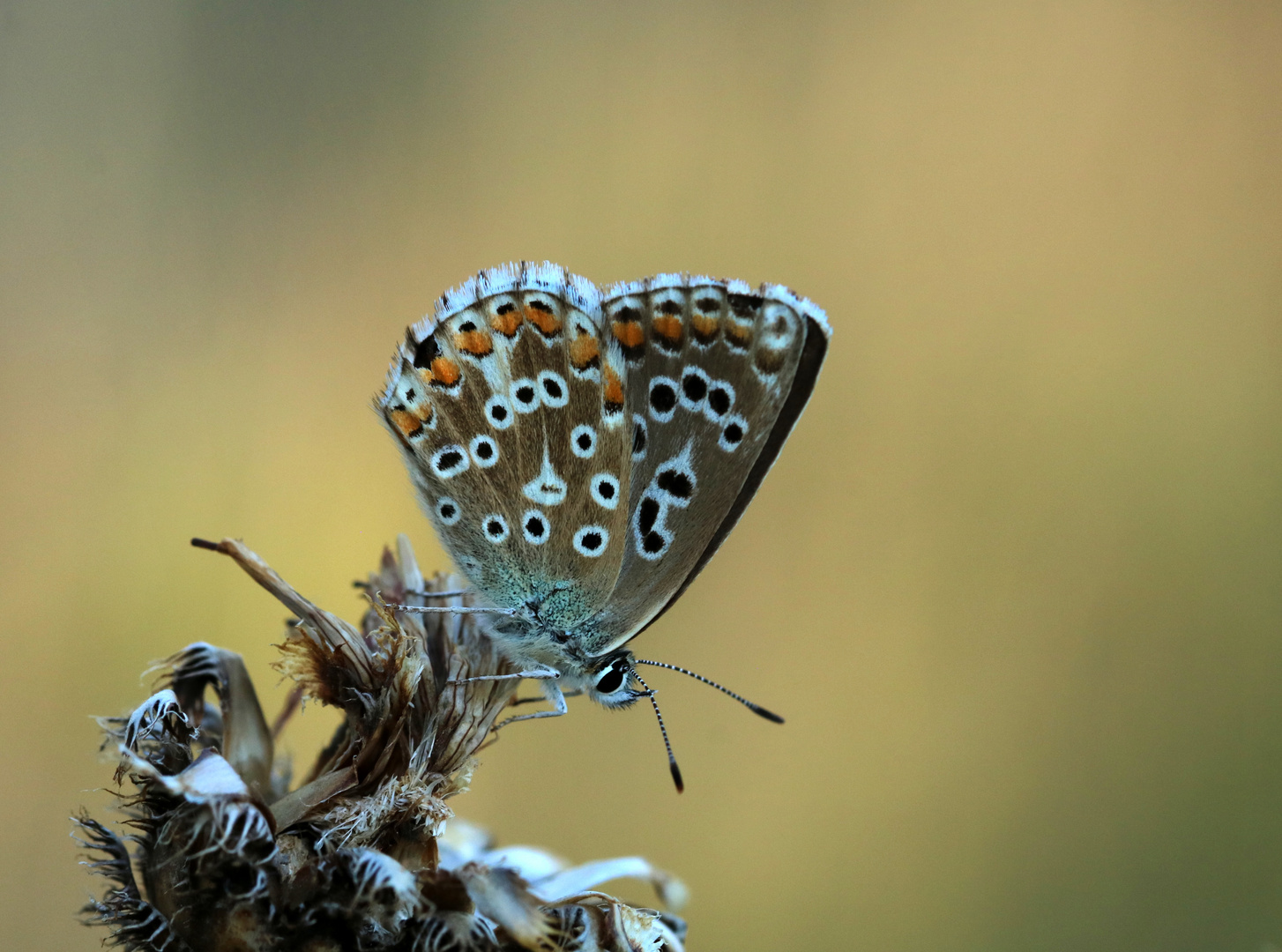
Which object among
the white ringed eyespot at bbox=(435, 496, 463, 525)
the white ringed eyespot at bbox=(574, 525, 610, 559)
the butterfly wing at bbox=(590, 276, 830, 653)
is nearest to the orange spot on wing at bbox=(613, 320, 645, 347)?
the butterfly wing at bbox=(590, 276, 830, 653)

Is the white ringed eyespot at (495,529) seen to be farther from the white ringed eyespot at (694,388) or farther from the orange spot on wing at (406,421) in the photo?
the white ringed eyespot at (694,388)

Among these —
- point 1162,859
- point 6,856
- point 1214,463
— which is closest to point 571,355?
point 6,856

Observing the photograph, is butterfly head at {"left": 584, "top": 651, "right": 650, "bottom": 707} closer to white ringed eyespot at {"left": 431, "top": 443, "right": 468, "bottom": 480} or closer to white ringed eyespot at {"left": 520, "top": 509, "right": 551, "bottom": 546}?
white ringed eyespot at {"left": 520, "top": 509, "right": 551, "bottom": 546}

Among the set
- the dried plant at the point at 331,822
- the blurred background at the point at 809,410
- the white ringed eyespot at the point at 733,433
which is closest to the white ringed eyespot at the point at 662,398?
the white ringed eyespot at the point at 733,433

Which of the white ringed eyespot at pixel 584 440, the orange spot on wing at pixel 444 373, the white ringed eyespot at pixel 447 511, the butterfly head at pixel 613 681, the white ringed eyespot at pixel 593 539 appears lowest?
the butterfly head at pixel 613 681

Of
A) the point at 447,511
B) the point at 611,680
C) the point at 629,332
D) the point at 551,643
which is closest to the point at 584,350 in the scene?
the point at 629,332

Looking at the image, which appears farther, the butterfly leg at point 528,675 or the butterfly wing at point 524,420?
the butterfly wing at point 524,420

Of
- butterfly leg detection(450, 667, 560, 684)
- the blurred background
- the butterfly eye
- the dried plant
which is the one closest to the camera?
the dried plant
